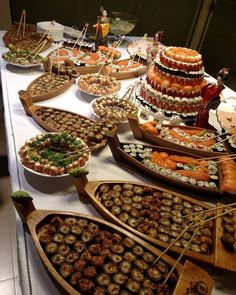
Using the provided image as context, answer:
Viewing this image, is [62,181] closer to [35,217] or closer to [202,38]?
[35,217]

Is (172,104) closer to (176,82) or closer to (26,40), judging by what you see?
(176,82)

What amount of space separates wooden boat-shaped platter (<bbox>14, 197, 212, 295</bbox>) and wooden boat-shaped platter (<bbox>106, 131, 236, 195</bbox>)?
0.46 metres

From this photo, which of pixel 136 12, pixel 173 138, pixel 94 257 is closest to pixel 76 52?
pixel 173 138

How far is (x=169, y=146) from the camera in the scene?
168 cm

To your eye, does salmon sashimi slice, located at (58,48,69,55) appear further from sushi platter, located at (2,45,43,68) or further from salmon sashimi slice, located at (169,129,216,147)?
salmon sashimi slice, located at (169,129,216,147)

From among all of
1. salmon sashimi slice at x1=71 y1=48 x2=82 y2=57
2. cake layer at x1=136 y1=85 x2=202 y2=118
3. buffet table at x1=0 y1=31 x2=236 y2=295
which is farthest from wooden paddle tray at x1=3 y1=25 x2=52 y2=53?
cake layer at x1=136 y1=85 x2=202 y2=118

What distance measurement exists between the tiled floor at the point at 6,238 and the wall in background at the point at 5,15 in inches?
105

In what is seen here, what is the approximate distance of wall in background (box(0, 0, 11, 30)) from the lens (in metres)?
4.02

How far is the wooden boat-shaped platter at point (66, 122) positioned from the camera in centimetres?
159

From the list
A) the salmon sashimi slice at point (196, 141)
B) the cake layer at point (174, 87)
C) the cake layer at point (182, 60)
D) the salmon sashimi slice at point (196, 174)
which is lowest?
the salmon sashimi slice at point (196, 174)

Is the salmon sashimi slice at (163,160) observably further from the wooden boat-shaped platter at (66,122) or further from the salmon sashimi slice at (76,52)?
the salmon sashimi slice at (76,52)

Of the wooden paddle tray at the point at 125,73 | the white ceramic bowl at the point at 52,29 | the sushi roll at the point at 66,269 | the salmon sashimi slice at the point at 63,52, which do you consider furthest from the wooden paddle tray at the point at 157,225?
the white ceramic bowl at the point at 52,29

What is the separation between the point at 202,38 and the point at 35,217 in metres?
5.95

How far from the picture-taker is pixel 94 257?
0.98 metres
